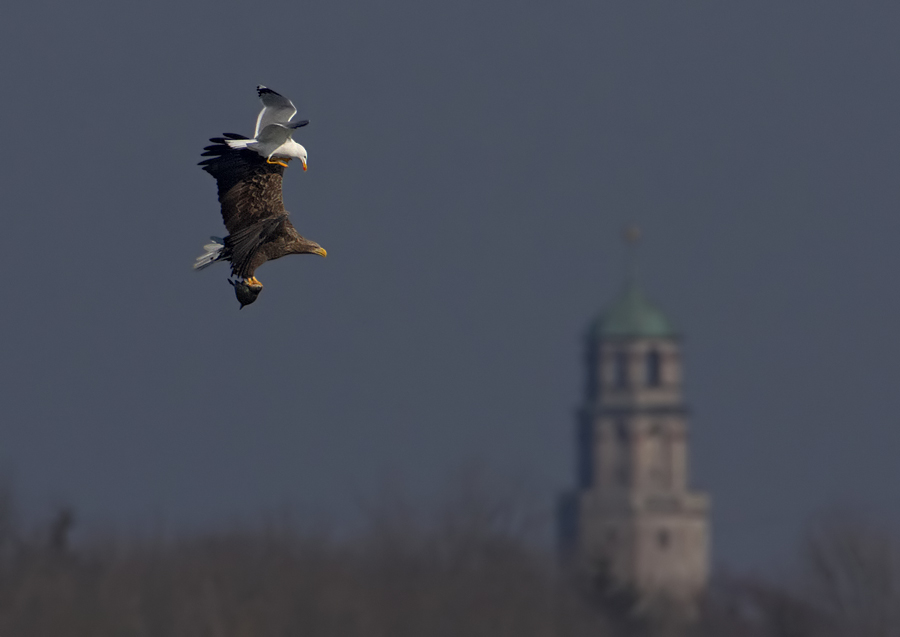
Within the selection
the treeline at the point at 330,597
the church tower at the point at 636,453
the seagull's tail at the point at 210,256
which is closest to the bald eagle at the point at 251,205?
the seagull's tail at the point at 210,256

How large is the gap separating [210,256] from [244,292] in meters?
0.33

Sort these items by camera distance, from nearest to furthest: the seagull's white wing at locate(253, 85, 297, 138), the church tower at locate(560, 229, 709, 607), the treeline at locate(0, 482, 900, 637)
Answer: the seagull's white wing at locate(253, 85, 297, 138), the treeline at locate(0, 482, 900, 637), the church tower at locate(560, 229, 709, 607)

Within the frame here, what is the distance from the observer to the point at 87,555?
1919 inches

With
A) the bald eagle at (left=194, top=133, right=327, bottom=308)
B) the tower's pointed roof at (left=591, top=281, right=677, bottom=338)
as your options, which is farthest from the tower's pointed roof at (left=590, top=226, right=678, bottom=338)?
the bald eagle at (left=194, top=133, right=327, bottom=308)

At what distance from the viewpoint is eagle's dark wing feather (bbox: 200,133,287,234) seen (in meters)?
14.5

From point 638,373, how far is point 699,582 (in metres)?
18.3

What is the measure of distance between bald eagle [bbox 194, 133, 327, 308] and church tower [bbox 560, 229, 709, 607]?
292 ft

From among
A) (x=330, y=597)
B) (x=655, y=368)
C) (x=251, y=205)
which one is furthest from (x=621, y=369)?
(x=251, y=205)

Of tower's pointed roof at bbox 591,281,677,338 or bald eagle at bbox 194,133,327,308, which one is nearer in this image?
bald eagle at bbox 194,133,327,308

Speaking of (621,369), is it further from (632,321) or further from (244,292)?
(244,292)

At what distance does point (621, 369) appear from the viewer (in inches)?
4363

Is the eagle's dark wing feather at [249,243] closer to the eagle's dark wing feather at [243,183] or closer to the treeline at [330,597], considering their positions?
the eagle's dark wing feather at [243,183]

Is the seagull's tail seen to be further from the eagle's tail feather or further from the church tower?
the church tower

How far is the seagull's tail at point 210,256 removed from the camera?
14297mm
